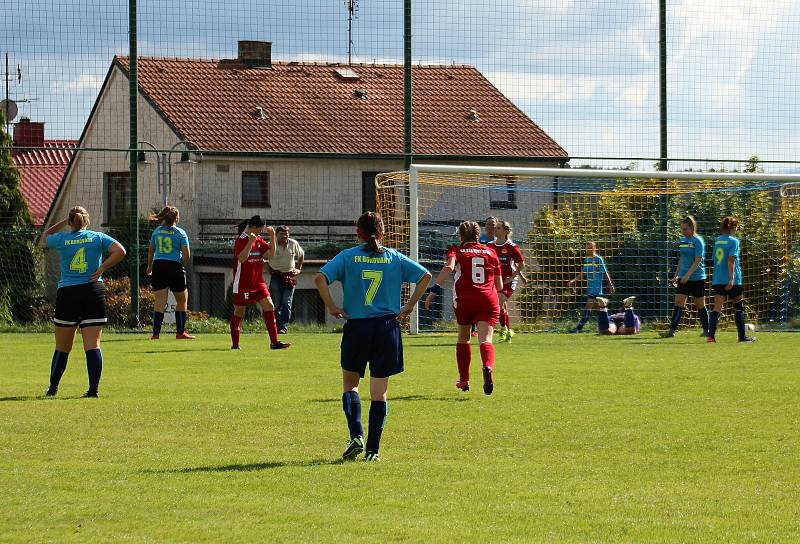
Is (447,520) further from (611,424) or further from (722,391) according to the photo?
(722,391)

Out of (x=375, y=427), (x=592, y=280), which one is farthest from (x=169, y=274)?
(x=375, y=427)

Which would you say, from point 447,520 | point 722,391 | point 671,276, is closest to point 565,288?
point 671,276

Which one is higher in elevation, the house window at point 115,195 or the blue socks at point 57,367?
the house window at point 115,195

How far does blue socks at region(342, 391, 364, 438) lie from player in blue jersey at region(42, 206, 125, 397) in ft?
14.2

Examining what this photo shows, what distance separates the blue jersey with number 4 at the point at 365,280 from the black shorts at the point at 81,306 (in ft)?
14.4

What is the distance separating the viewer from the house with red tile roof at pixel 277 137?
26.3 meters

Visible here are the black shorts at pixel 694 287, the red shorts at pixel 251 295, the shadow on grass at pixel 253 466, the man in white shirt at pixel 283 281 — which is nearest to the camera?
the shadow on grass at pixel 253 466

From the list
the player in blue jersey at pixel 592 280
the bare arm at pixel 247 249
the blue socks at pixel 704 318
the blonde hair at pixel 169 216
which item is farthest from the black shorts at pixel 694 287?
the blonde hair at pixel 169 216

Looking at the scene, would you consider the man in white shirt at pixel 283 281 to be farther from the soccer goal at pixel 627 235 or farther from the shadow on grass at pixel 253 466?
the shadow on grass at pixel 253 466

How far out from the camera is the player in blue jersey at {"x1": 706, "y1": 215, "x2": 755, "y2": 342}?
67.9 feet

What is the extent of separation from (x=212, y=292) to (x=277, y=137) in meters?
9.29

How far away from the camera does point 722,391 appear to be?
13625 millimetres

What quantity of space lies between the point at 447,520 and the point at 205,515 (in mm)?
1345

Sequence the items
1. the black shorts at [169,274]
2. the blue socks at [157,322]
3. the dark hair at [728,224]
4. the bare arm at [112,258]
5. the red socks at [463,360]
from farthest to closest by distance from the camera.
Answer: the blue socks at [157,322], the black shorts at [169,274], the dark hair at [728,224], the red socks at [463,360], the bare arm at [112,258]
